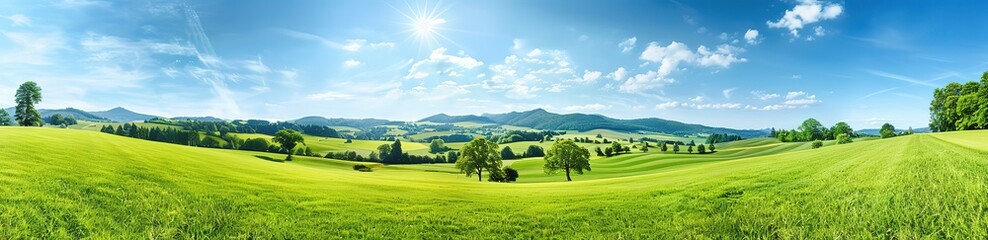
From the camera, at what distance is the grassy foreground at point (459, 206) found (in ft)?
22.6

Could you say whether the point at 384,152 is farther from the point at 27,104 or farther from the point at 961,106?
the point at 961,106

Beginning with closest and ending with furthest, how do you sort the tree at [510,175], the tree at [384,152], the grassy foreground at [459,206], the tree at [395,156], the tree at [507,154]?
the grassy foreground at [459,206] → the tree at [510,175] → the tree at [384,152] → the tree at [395,156] → the tree at [507,154]

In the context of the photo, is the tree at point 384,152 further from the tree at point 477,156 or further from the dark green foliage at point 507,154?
the tree at point 477,156

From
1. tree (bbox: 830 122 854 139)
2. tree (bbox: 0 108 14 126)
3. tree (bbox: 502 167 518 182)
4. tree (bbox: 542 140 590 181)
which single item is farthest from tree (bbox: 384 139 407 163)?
tree (bbox: 830 122 854 139)

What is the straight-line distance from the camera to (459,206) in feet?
38.3

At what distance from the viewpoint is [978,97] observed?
56.0 metres

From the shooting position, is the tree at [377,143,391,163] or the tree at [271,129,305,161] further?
the tree at [377,143,391,163]

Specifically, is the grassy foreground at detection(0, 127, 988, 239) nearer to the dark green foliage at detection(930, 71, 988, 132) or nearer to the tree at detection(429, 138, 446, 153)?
the dark green foliage at detection(930, 71, 988, 132)

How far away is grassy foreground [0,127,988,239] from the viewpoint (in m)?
6.88

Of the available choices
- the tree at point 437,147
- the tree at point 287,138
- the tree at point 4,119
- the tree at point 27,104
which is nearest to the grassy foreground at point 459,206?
the tree at point 287,138

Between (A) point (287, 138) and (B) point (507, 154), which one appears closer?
(A) point (287, 138)

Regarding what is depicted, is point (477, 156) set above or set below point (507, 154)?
above

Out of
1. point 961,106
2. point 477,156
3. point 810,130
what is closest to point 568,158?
point 477,156

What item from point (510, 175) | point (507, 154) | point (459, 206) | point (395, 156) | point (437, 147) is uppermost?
point (459, 206)
